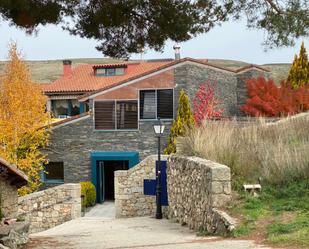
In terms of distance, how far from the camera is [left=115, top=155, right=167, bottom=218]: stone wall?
2283cm

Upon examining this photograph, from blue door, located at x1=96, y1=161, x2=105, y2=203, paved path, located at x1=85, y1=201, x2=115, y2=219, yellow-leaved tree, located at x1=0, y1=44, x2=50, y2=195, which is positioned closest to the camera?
paved path, located at x1=85, y1=201, x2=115, y2=219

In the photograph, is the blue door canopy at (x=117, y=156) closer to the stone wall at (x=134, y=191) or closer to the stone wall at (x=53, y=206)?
the stone wall at (x=134, y=191)

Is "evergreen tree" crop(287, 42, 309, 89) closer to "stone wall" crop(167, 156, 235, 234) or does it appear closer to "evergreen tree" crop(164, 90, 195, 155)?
"evergreen tree" crop(164, 90, 195, 155)

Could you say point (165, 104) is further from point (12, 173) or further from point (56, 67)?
point (56, 67)

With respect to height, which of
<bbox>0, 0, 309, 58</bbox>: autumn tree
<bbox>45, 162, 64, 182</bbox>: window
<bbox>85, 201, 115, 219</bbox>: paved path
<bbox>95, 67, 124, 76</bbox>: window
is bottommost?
<bbox>85, 201, 115, 219</bbox>: paved path

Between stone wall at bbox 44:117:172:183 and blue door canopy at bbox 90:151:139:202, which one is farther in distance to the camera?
stone wall at bbox 44:117:172:183

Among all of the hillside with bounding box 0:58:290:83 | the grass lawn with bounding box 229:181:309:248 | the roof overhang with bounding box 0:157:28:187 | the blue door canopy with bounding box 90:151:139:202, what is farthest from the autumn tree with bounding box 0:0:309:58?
the hillside with bounding box 0:58:290:83

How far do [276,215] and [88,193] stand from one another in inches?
620

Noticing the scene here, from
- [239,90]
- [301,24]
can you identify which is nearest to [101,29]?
[301,24]

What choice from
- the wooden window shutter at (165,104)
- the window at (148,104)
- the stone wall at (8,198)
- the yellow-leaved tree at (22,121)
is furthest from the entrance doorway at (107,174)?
the stone wall at (8,198)

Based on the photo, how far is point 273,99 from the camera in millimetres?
26109

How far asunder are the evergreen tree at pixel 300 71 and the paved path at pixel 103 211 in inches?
416

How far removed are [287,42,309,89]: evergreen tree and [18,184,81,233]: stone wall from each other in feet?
40.2

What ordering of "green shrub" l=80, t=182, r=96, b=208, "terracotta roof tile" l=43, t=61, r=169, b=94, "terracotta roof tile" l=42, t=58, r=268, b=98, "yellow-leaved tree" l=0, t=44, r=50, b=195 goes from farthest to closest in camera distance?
"terracotta roof tile" l=43, t=61, r=169, b=94 → "terracotta roof tile" l=42, t=58, r=268, b=98 → "yellow-leaved tree" l=0, t=44, r=50, b=195 → "green shrub" l=80, t=182, r=96, b=208
